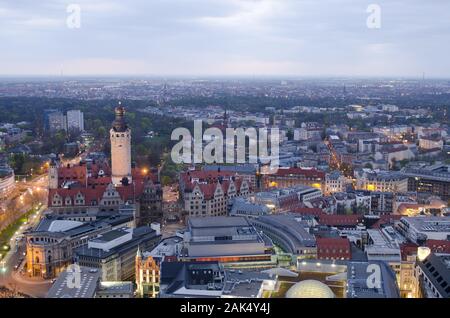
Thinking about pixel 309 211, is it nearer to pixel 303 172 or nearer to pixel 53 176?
pixel 303 172

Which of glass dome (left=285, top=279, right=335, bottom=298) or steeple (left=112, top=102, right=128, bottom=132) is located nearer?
glass dome (left=285, top=279, right=335, bottom=298)

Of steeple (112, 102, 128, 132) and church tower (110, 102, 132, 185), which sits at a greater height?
steeple (112, 102, 128, 132)

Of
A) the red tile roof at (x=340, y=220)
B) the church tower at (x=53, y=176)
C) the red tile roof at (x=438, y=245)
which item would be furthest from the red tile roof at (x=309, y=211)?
the church tower at (x=53, y=176)

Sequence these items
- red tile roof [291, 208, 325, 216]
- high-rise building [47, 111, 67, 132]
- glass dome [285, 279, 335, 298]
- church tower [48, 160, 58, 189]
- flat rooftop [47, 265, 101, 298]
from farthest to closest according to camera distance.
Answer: high-rise building [47, 111, 67, 132], church tower [48, 160, 58, 189], red tile roof [291, 208, 325, 216], flat rooftop [47, 265, 101, 298], glass dome [285, 279, 335, 298]

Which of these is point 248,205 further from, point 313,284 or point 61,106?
point 61,106

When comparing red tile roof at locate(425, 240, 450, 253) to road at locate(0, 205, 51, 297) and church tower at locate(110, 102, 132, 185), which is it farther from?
church tower at locate(110, 102, 132, 185)

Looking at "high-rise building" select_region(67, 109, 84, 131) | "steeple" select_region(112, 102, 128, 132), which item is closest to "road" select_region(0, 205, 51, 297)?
"steeple" select_region(112, 102, 128, 132)
